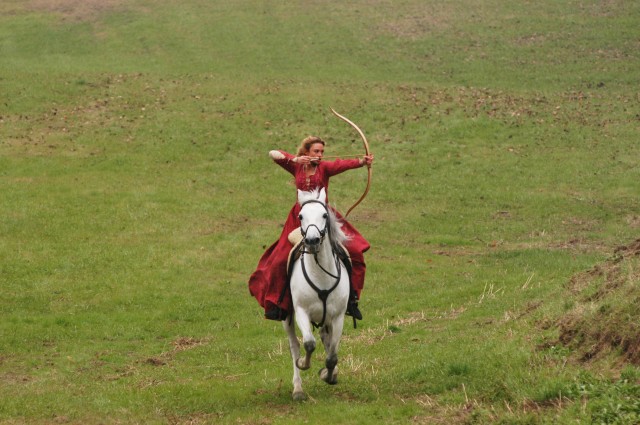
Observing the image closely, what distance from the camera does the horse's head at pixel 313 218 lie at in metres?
12.1

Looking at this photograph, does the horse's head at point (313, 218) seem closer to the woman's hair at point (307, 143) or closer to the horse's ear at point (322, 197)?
the horse's ear at point (322, 197)

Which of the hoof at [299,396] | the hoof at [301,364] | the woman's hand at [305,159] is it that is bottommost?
the hoof at [299,396]

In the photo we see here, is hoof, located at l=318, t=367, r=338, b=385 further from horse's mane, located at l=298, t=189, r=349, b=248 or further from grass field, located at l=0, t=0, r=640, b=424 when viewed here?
horse's mane, located at l=298, t=189, r=349, b=248

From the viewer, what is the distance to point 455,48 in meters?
53.8

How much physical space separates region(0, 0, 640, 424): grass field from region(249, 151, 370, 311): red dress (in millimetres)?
1544

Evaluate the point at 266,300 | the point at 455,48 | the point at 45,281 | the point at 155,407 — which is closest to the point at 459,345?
the point at 266,300

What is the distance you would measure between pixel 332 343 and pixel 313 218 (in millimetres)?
2256

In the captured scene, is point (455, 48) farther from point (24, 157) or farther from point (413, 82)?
point (24, 157)

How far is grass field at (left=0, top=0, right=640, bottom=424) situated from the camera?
13570 millimetres

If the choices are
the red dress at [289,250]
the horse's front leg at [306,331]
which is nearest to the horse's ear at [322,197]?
the red dress at [289,250]

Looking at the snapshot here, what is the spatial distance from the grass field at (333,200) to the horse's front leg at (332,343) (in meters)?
0.46

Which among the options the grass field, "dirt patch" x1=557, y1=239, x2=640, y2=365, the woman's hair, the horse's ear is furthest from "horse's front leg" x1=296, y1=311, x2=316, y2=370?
"dirt patch" x1=557, y1=239, x2=640, y2=365

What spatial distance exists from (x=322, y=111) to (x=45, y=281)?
20.8 meters

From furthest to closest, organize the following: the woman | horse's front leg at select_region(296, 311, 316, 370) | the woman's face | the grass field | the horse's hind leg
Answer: the woman's face
the woman
the horse's hind leg
the grass field
horse's front leg at select_region(296, 311, 316, 370)
